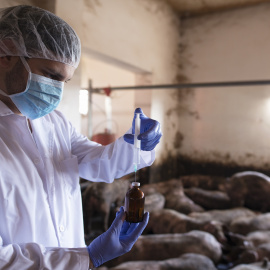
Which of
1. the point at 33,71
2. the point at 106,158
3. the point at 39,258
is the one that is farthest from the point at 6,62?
the point at 39,258

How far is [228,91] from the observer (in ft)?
17.5

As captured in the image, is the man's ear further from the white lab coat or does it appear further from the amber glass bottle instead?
the amber glass bottle

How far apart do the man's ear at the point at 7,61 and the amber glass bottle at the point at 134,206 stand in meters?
0.72

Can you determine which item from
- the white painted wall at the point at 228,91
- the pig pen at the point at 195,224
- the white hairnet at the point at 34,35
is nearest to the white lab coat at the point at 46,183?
the white hairnet at the point at 34,35

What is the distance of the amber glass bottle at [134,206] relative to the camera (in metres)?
1.17

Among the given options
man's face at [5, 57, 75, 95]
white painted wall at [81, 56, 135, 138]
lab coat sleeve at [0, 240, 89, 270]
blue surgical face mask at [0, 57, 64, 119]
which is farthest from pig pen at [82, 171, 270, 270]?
white painted wall at [81, 56, 135, 138]

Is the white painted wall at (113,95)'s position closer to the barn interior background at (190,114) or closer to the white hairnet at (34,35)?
the barn interior background at (190,114)

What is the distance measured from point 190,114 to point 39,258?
17.1 ft

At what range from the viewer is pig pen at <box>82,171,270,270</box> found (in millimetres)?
2475

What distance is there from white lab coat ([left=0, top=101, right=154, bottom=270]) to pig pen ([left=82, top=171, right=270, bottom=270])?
1.10 m

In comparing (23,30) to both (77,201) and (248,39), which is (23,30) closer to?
(77,201)

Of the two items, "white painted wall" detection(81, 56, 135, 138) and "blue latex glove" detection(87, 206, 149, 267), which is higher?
"white painted wall" detection(81, 56, 135, 138)

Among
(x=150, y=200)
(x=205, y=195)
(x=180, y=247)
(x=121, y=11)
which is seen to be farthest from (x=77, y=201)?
(x=205, y=195)

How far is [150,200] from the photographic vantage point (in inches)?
148
